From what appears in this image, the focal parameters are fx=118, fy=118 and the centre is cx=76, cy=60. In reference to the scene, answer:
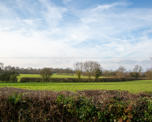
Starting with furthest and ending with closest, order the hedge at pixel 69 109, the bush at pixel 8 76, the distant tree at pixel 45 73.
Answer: the distant tree at pixel 45 73 < the bush at pixel 8 76 < the hedge at pixel 69 109

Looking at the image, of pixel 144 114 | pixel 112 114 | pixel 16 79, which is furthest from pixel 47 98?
pixel 16 79

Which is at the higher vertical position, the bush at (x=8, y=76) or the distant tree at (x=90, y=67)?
the distant tree at (x=90, y=67)

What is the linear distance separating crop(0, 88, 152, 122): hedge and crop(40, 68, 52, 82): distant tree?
120ft

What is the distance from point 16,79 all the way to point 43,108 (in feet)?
118

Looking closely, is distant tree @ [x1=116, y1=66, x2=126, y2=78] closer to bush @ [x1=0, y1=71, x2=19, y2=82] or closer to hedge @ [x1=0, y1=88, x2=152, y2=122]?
bush @ [x1=0, y1=71, x2=19, y2=82]

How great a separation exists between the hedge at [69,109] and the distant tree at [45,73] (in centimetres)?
3650

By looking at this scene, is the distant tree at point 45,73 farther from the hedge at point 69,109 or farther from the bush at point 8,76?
the hedge at point 69,109

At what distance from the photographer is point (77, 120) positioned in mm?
3963

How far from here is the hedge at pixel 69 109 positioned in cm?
369

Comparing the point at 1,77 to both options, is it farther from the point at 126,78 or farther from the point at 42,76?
the point at 126,78

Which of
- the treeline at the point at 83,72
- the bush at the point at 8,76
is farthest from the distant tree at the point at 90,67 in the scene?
the bush at the point at 8,76

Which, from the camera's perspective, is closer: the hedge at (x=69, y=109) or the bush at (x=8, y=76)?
the hedge at (x=69, y=109)

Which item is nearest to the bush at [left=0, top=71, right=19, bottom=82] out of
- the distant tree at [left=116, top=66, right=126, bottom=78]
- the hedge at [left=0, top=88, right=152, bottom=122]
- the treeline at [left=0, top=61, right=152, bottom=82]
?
the treeline at [left=0, top=61, right=152, bottom=82]

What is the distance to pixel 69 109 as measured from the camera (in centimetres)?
399
